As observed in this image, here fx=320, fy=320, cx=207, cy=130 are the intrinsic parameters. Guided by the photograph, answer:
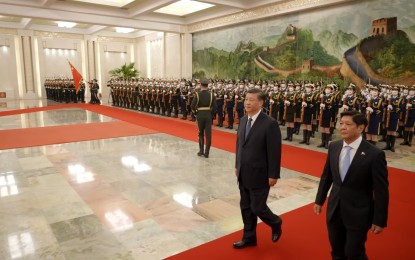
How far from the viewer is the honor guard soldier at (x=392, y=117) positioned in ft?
24.9

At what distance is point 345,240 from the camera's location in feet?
7.94

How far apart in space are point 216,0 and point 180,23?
6004 mm

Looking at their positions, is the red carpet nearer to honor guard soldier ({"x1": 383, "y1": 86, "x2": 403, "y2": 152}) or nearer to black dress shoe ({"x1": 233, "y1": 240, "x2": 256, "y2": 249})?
honor guard soldier ({"x1": 383, "y1": 86, "x2": 403, "y2": 152})

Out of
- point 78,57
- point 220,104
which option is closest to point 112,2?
point 220,104

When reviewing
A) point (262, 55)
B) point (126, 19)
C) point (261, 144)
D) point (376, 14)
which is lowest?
point (261, 144)

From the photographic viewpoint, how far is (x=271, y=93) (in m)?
9.84

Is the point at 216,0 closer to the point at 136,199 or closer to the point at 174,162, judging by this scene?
the point at 174,162

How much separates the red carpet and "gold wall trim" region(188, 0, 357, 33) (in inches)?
297

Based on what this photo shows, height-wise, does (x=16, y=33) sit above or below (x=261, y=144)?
above

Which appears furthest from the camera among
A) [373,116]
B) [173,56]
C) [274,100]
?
[173,56]

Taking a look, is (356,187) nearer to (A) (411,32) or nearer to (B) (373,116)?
(B) (373,116)

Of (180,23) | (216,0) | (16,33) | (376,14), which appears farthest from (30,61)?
(376,14)

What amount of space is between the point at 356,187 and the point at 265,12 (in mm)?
13043

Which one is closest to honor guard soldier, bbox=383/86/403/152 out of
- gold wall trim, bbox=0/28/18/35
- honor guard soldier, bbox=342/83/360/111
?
Result: honor guard soldier, bbox=342/83/360/111
